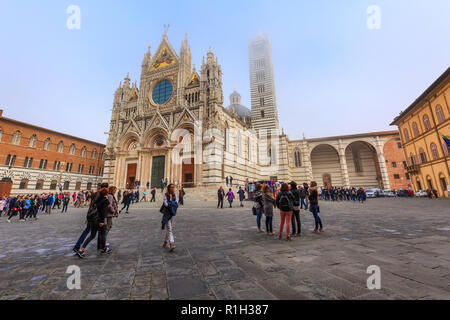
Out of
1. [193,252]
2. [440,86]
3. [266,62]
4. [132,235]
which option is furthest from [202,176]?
[266,62]

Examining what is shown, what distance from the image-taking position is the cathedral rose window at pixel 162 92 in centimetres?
2723

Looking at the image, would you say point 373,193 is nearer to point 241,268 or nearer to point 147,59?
point 241,268

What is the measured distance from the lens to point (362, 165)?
35.3 metres

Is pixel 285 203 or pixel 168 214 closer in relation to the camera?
pixel 168 214

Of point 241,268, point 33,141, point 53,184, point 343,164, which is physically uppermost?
point 33,141

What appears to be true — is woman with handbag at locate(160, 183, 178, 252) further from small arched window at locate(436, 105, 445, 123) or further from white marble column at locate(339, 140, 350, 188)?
white marble column at locate(339, 140, 350, 188)

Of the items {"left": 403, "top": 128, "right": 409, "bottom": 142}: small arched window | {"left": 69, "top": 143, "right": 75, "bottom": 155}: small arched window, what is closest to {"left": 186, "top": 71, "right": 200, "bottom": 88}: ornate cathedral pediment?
{"left": 69, "top": 143, "right": 75, "bottom": 155}: small arched window

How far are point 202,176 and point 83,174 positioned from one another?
80.8 ft

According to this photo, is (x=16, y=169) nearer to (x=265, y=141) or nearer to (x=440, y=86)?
(x=265, y=141)

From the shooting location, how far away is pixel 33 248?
4.34 meters

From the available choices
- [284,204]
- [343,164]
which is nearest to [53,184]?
[284,204]

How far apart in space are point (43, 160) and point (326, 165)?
157 feet

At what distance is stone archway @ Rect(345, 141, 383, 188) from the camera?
34188 mm

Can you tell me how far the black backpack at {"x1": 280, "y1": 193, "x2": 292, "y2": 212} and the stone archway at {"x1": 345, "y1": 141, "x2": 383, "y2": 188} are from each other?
37.3 m
